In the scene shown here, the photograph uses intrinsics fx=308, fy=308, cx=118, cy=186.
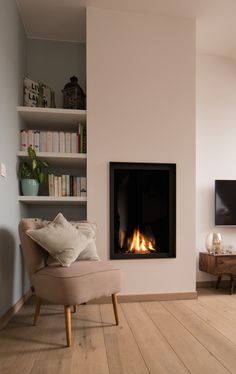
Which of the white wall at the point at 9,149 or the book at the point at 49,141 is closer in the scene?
the white wall at the point at 9,149

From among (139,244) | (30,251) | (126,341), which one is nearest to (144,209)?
(139,244)

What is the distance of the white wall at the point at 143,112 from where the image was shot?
3.07 metres

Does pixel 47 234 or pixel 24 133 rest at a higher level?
pixel 24 133

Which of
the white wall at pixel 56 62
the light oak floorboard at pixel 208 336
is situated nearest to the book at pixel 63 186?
the white wall at pixel 56 62

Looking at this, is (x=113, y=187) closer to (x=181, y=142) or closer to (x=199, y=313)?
(x=181, y=142)

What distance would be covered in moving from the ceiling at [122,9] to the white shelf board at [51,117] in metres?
1.02

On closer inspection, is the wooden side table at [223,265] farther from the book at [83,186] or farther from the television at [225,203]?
the book at [83,186]

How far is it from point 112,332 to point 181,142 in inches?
76.5

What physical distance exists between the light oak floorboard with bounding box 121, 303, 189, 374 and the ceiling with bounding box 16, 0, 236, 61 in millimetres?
2900

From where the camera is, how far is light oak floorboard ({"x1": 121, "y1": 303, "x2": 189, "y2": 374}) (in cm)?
171

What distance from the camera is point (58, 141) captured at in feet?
10.3

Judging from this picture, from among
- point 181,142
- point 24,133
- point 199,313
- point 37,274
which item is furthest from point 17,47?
point 199,313

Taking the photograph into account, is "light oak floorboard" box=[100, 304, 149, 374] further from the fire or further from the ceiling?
the ceiling

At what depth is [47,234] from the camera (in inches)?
89.8
